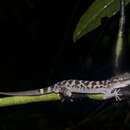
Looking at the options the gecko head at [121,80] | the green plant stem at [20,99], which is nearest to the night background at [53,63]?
the gecko head at [121,80]

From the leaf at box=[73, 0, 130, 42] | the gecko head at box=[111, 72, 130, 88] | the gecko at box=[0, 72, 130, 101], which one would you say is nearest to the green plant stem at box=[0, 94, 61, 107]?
the leaf at box=[73, 0, 130, 42]

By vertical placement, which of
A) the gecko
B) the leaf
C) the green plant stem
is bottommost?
the green plant stem

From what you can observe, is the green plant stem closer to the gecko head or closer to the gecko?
the gecko

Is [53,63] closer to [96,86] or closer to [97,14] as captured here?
[96,86]

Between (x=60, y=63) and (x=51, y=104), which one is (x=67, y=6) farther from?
(x=51, y=104)

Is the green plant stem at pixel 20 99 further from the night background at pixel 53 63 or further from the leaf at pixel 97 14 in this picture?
the night background at pixel 53 63

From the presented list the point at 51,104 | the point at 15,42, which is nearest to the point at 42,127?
the point at 51,104

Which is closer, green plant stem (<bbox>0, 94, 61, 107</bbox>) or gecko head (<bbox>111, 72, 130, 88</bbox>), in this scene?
green plant stem (<bbox>0, 94, 61, 107</bbox>)
